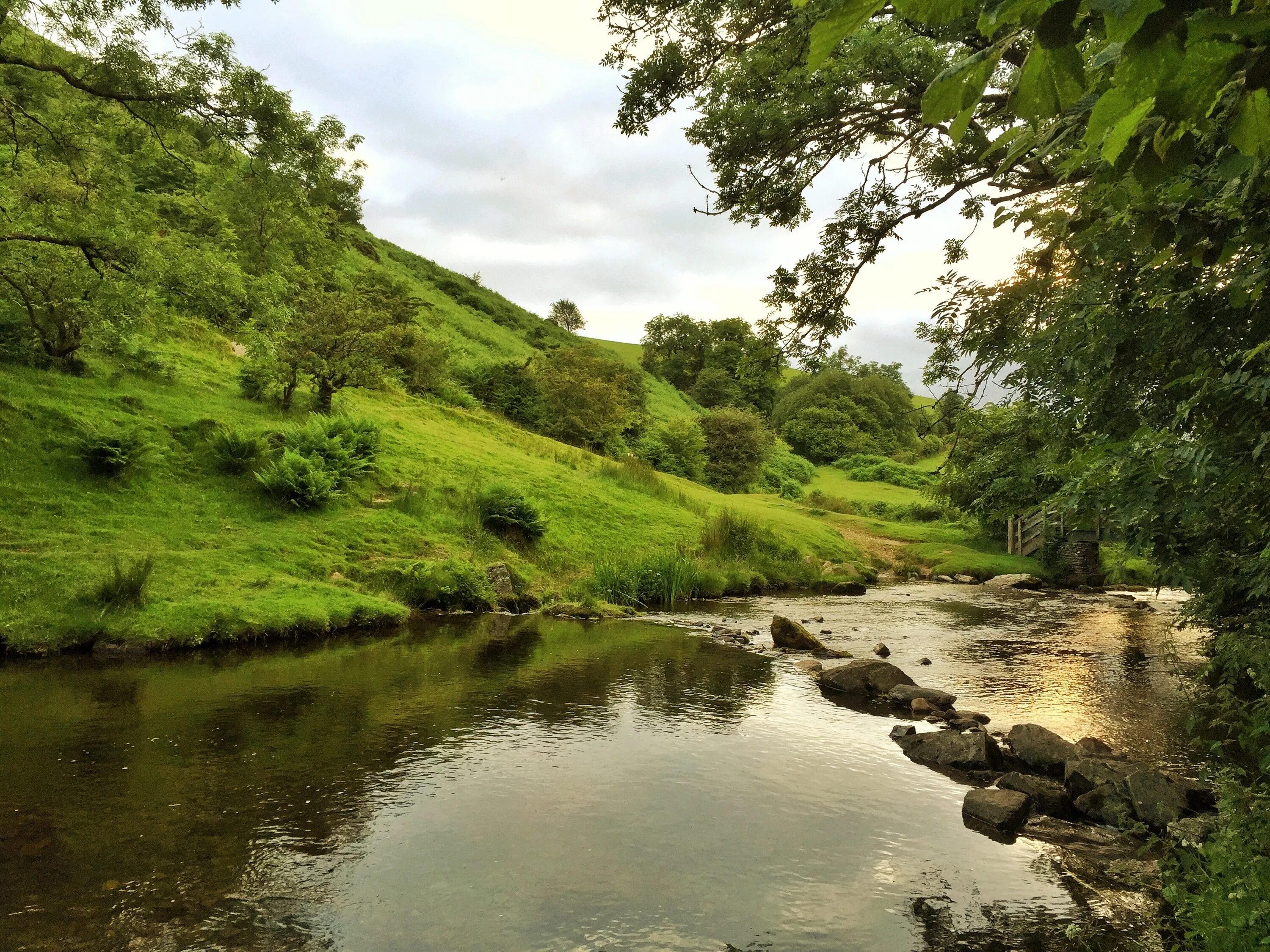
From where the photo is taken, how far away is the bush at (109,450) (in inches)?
598

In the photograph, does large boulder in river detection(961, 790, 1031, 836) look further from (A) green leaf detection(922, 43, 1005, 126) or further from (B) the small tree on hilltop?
(B) the small tree on hilltop

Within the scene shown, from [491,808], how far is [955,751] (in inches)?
217

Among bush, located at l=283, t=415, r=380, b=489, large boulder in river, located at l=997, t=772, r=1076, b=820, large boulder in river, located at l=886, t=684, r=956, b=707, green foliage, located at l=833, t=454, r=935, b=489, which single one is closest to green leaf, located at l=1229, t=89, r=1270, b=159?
large boulder in river, located at l=997, t=772, r=1076, b=820

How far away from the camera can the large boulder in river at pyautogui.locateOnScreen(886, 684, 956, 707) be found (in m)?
11.0

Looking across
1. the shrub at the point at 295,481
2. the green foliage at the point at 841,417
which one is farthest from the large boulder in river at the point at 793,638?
the green foliage at the point at 841,417

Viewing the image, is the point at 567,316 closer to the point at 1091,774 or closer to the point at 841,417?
the point at 841,417

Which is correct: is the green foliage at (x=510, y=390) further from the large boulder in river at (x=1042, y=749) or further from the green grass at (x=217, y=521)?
the large boulder in river at (x=1042, y=749)

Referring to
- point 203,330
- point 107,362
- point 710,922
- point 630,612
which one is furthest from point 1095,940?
point 203,330

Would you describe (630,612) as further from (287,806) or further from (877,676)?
(287,806)

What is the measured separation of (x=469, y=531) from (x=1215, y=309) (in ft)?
59.0

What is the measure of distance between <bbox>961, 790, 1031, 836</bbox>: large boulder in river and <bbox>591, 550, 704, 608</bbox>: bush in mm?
12763

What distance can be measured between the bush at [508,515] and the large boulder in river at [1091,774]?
1556 cm

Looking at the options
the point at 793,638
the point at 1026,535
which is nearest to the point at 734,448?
the point at 1026,535

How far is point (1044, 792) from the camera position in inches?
299
